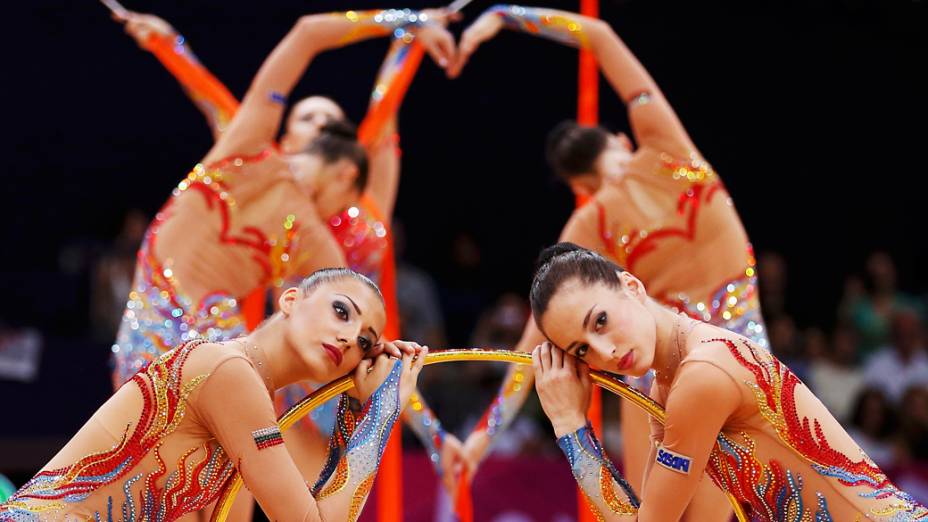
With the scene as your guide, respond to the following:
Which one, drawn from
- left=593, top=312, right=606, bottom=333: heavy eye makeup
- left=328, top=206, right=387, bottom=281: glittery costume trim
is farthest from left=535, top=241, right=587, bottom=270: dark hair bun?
left=328, top=206, right=387, bottom=281: glittery costume trim

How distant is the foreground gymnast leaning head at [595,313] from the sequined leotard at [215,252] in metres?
1.21

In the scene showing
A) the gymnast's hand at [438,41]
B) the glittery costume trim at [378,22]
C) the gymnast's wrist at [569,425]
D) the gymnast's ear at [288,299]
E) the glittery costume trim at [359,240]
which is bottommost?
the glittery costume trim at [359,240]

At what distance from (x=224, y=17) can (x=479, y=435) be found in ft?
8.91

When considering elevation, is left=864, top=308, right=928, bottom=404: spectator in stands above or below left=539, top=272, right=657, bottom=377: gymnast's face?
below

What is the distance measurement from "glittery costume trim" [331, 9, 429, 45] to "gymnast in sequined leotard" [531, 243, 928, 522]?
4.62 feet

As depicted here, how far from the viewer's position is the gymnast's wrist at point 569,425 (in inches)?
89.7

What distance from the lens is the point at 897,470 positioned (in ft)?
15.3

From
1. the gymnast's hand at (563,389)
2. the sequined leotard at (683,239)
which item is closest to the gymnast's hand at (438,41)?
the sequined leotard at (683,239)

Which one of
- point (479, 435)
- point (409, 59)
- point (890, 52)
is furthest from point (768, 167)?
point (479, 435)

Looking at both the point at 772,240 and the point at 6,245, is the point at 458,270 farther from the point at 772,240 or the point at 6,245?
the point at 6,245

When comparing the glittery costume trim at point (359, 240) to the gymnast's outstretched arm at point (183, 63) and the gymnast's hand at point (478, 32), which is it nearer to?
the gymnast's outstretched arm at point (183, 63)

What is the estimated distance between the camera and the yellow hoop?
2324 mm

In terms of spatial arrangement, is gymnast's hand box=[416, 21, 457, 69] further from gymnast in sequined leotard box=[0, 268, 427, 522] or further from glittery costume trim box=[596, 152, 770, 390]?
gymnast in sequined leotard box=[0, 268, 427, 522]

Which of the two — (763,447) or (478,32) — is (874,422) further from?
(763,447)
